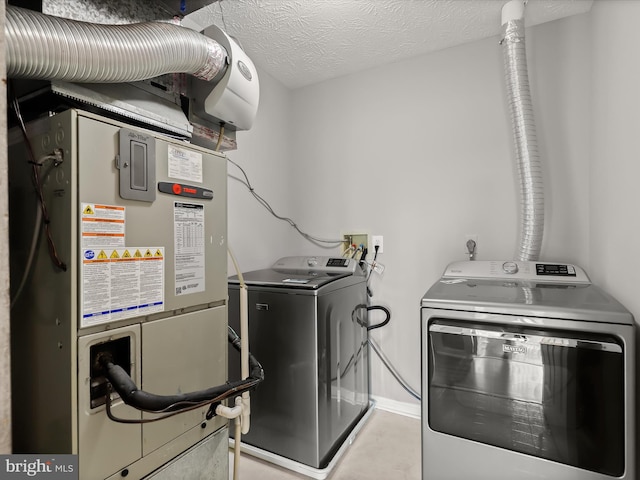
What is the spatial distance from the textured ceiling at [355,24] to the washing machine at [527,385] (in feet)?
4.84

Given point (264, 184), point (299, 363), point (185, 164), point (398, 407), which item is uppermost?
point (264, 184)

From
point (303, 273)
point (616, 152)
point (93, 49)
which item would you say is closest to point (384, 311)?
point (303, 273)

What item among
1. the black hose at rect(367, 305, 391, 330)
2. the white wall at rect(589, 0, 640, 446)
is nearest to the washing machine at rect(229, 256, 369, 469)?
the black hose at rect(367, 305, 391, 330)

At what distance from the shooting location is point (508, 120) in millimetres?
1857

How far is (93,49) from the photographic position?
0.81 m

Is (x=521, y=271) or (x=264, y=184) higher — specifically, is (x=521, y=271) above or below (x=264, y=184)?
below

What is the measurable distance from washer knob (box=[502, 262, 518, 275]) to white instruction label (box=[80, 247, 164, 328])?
5.37 ft

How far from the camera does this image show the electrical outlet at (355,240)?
2258mm

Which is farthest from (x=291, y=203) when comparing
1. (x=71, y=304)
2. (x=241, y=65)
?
(x=71, y=304)

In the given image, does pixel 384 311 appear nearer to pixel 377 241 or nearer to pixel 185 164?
pixel 377 241

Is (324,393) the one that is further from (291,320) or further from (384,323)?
(384,323)

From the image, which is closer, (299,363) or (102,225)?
(102,225)

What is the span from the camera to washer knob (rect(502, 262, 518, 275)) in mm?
1670

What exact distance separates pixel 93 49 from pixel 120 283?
60 centimetres
